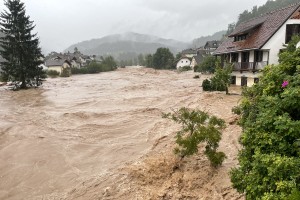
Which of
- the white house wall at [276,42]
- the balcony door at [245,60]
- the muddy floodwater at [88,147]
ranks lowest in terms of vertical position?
the muddy floodwater at [88,147]

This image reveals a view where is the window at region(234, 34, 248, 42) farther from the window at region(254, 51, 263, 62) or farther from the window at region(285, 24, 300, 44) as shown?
the window at region(285, 24, 300, 44)

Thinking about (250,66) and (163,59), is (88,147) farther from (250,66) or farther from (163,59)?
(163,59)

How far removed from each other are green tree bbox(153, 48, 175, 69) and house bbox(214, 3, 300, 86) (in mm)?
56484

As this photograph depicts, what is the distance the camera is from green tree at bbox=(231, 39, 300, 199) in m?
4.97

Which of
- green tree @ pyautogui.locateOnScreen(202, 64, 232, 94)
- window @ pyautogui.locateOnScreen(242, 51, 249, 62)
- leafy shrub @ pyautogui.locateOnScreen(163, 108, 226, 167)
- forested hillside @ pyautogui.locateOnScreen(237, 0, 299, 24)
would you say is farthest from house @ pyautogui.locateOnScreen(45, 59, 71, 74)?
forested hillside @ pyautogui.locateOnScreen(237, 0, 299, 24)

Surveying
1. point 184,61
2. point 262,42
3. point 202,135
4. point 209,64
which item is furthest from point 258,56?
point 184,61

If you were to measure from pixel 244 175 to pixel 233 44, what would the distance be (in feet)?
96.6

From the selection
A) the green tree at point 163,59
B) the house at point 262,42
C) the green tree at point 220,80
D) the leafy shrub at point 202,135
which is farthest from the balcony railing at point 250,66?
the green tree at point 163,59

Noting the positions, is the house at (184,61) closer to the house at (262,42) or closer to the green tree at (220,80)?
the house at (262,42)

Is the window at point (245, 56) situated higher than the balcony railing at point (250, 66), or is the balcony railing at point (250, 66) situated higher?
the window at point (245, 56)

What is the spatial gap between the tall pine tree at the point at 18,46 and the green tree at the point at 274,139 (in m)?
38.1

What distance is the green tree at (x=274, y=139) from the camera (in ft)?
16.3

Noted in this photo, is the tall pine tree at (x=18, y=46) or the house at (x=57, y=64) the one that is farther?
the house at (x=57, y=64)

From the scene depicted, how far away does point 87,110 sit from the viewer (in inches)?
869
